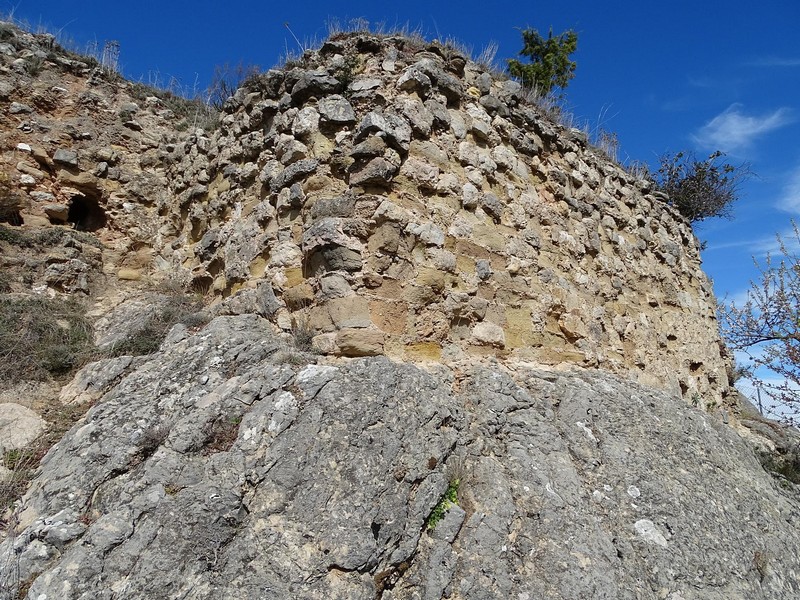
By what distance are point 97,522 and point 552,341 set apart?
11.7 feet

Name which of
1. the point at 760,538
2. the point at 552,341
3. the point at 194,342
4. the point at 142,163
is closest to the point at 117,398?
the point at 194,342

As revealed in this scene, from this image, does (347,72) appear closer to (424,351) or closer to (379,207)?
(379,207)

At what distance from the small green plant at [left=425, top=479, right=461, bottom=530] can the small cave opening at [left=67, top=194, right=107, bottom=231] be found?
16.0ft

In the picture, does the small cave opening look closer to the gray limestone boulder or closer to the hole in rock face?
the hole in rock face

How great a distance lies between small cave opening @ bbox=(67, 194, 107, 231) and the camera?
6145 mm

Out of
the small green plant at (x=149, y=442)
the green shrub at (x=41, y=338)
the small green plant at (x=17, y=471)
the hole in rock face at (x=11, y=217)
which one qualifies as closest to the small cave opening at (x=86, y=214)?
the hole in rock face at (x=11, y=217)

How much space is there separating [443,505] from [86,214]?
5269 millimetres

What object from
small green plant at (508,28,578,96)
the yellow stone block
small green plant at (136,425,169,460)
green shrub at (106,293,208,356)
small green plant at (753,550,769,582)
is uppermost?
small green plant at (508,28,578,96)

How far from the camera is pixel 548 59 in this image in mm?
11523

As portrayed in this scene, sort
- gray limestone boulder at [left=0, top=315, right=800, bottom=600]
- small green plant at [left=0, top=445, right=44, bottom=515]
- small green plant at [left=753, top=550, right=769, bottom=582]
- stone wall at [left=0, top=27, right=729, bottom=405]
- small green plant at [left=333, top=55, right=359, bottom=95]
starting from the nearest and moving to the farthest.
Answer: gray limestone boulder at [left=0, top=315, right=800, bottom=600] < small green plant at [left=0, top=445, right=44, bottom=515] < small green plant at [left=753, top=550, right=769, bottom=582] < stone wall at [left=0, top=27, right=729, bottom=405] < small green plant at [left=333, top=55, right=359, bottom=95]

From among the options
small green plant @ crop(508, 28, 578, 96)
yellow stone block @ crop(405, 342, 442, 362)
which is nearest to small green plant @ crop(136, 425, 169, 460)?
yellow stone block @ crop(405, 342, 442, 362)

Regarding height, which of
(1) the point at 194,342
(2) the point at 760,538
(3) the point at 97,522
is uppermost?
(2) the point at 760,538

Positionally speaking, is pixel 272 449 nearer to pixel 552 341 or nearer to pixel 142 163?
pixel 552 341

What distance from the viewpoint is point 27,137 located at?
19.4 feet
